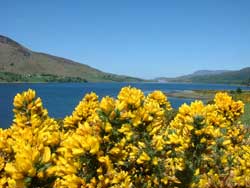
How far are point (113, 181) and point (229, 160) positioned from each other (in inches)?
116

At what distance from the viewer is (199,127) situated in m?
4.87

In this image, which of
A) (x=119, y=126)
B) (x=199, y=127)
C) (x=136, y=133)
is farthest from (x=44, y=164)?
(x=199, y=127)

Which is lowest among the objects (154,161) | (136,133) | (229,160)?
(229,160)

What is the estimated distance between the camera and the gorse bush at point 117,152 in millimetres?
3029

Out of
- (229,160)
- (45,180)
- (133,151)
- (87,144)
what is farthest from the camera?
(229,160)

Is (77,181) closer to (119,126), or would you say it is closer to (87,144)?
(87,144)

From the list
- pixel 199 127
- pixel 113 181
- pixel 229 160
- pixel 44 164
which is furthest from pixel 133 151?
pixel 229 160

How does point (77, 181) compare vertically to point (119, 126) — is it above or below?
below

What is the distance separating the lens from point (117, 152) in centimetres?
358

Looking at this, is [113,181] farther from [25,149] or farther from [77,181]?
[25,149]

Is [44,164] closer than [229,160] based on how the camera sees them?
Yes

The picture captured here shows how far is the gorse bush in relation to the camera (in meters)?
3.03

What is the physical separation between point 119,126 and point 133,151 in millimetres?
455

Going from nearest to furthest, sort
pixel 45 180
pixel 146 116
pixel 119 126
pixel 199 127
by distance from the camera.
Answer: pixel 45 180 → pixel 119 126 → pixel 146 116 → pixel 199 127
